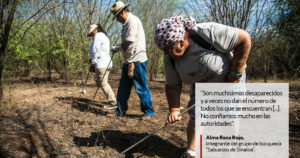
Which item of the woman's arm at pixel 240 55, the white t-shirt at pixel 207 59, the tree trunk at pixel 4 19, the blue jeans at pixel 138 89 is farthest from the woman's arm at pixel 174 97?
the tree trunk at pixel 4 19

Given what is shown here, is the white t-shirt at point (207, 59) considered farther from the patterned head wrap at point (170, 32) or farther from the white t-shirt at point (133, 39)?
the white t-shirt at point (133, 39)

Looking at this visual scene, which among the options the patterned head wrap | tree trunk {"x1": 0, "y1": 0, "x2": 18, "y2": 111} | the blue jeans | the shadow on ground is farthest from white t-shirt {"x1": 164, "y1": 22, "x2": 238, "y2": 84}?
tree trunk {"x1": 0, "y1": 0, "x2": 18, "y2": 111}

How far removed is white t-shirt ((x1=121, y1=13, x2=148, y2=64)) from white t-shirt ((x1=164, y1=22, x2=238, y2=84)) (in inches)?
51.5

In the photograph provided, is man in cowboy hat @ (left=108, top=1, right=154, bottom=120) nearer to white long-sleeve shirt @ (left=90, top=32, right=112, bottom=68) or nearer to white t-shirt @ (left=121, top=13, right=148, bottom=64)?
white t-shirt @ (left=121, top=13, right=148, bottom=64)

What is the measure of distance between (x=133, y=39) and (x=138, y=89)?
2.51 feet

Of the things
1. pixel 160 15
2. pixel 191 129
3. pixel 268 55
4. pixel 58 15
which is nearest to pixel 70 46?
pixel 58 15

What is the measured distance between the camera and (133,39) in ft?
9.48

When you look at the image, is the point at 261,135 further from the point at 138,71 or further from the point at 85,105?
the point at 85,105

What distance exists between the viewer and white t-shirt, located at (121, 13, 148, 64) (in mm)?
2884

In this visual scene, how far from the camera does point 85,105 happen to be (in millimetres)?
4148

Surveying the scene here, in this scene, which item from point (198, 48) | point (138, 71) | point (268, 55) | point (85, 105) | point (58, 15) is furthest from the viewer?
point (268, 55)

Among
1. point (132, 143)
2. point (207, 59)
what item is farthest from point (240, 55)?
point (132, 143)

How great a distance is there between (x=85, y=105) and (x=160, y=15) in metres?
6.20

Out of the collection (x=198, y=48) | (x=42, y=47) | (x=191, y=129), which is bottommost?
(x=191, y=129)
